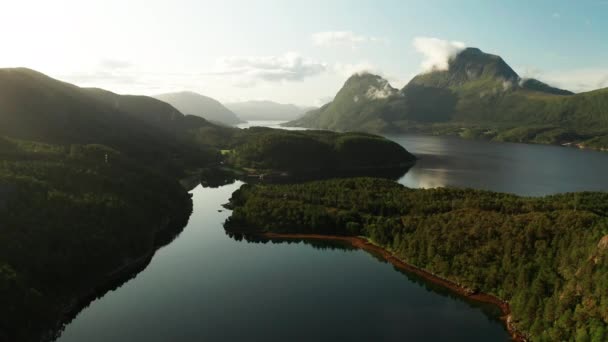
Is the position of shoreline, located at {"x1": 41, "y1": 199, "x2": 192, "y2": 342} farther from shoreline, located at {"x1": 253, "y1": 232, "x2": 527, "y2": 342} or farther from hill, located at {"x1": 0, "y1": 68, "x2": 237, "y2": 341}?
shoreline, located at {"x1": 253, "y1": 232, "x2": 527, "y2": 342}

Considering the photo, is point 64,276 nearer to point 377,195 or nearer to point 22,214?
point 22,214

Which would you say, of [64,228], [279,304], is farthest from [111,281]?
[279,304]

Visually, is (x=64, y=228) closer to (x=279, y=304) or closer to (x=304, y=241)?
(x=279, y=304)

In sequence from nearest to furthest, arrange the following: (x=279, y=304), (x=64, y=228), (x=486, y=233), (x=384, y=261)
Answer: (x=279, y=304) → (x=486, y=233) → (x=64, y=228) → (x=384, y=261)

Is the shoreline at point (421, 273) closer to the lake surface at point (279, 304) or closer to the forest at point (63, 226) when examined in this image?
the lake surface at point (279, 304)

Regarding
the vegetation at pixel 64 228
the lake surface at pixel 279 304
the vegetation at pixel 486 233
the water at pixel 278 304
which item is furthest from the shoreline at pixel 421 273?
the vegetation at pixel 64 228

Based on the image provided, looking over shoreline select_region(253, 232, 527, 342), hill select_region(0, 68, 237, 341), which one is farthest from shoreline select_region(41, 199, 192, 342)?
shoreline select_region(253, 232, 527, 342)

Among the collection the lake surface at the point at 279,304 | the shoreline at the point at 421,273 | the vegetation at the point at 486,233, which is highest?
the vegetation at the point at 486,233
